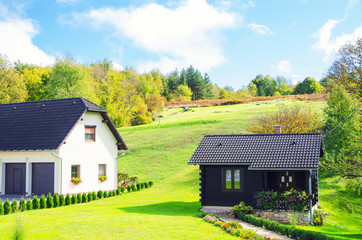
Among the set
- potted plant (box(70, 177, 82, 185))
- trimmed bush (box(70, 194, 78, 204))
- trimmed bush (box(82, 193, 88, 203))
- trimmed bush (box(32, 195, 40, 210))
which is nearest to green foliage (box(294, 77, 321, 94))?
potted plant (box(70, 177, 82, 185))

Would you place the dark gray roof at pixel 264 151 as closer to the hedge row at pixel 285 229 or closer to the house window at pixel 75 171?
the hedge row at pixel 285 229

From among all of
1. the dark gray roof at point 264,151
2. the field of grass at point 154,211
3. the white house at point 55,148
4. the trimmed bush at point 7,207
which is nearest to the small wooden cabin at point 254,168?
the dark gray roof at point 264,151

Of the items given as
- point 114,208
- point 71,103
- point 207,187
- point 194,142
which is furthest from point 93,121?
point 194,142

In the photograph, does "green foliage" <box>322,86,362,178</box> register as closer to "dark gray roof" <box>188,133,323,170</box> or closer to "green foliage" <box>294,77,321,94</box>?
"dark gray roof" <box>188,133,323,170</box>

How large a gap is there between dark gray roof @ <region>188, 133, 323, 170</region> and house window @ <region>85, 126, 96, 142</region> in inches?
382

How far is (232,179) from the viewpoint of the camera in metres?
22.6

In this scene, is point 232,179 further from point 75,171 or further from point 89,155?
point 75,171

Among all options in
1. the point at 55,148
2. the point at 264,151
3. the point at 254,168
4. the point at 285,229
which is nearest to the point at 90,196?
the point at 55,148

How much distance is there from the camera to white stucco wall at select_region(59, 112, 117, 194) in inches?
1077

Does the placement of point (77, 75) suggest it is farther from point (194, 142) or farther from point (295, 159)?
point (295, 159)

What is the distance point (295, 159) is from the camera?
21016mm

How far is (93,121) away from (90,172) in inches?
154

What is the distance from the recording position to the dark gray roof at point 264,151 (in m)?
21.0

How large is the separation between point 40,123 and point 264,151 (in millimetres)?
16688
